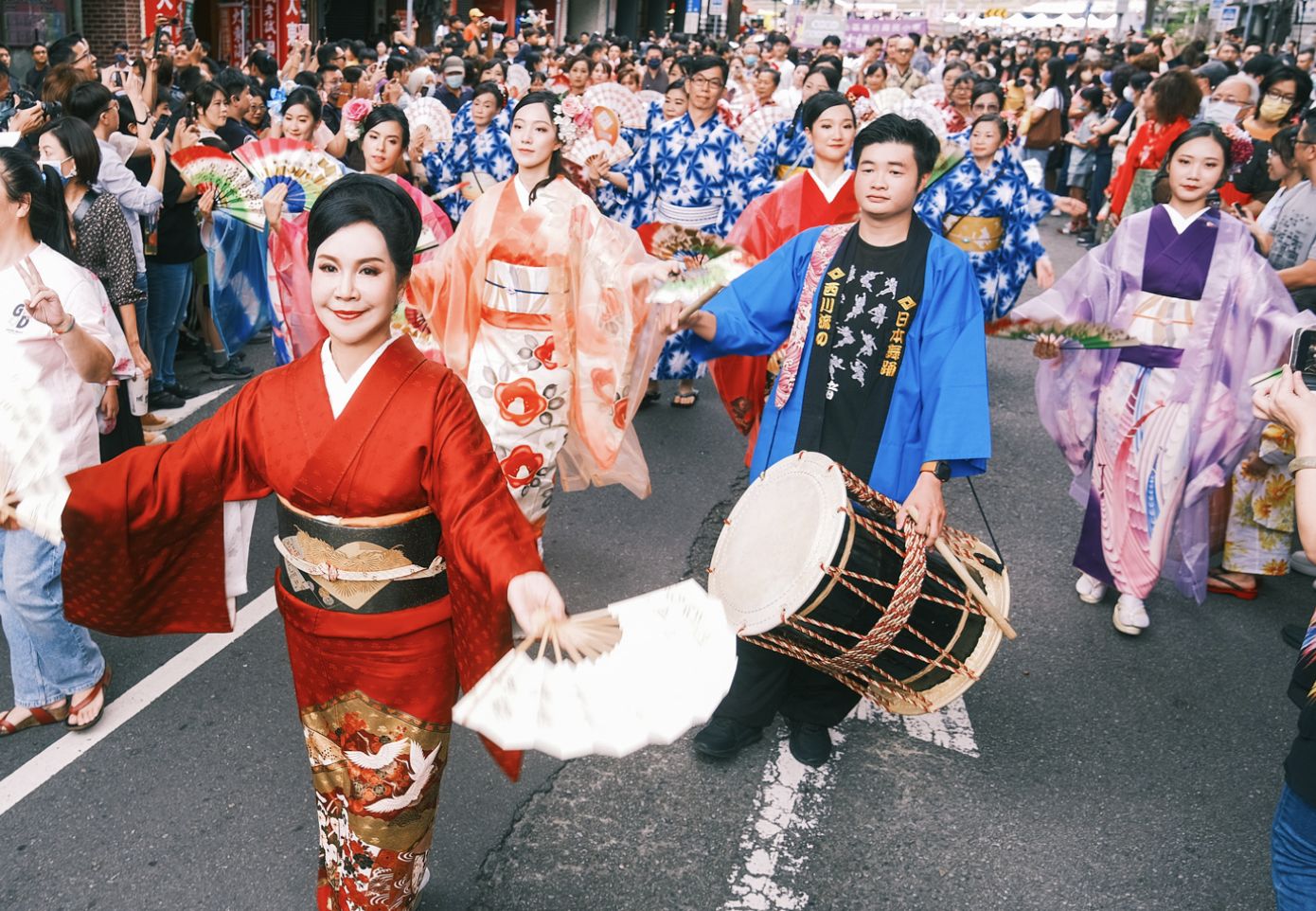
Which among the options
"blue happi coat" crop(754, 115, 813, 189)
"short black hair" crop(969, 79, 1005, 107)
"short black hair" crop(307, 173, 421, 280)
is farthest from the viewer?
"short black hair" crop(969, 79, 1005, 107)

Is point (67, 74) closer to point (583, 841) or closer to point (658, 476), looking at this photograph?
point (658, 476)

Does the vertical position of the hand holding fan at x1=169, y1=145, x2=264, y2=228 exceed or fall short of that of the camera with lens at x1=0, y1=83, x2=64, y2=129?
it falls short

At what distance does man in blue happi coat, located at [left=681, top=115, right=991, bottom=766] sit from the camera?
3.19 meters

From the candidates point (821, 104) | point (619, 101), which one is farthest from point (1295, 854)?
point (619, 101)

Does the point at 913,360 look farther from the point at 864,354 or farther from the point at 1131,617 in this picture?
the point at 1131,617

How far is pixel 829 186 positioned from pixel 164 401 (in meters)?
3.79

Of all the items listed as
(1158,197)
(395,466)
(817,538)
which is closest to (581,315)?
(817,538)

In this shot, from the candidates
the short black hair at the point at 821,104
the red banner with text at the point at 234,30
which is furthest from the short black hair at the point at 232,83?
the red banner with text at the point at 234,30

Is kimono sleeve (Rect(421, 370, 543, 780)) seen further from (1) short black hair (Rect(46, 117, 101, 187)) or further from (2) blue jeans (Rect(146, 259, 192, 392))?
(2) blue jeans (Rect(146, 259, 192, 392))

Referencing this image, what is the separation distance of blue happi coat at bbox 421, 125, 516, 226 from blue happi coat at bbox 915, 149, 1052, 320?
3116 millimetres

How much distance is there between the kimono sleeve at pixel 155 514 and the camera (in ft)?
7.77

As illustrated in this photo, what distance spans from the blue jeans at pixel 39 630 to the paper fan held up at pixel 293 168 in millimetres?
2386

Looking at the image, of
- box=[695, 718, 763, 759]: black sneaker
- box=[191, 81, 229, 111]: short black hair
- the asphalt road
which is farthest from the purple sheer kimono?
box=[191, 81, 229, 111]: short black hair

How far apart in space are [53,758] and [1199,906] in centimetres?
315
